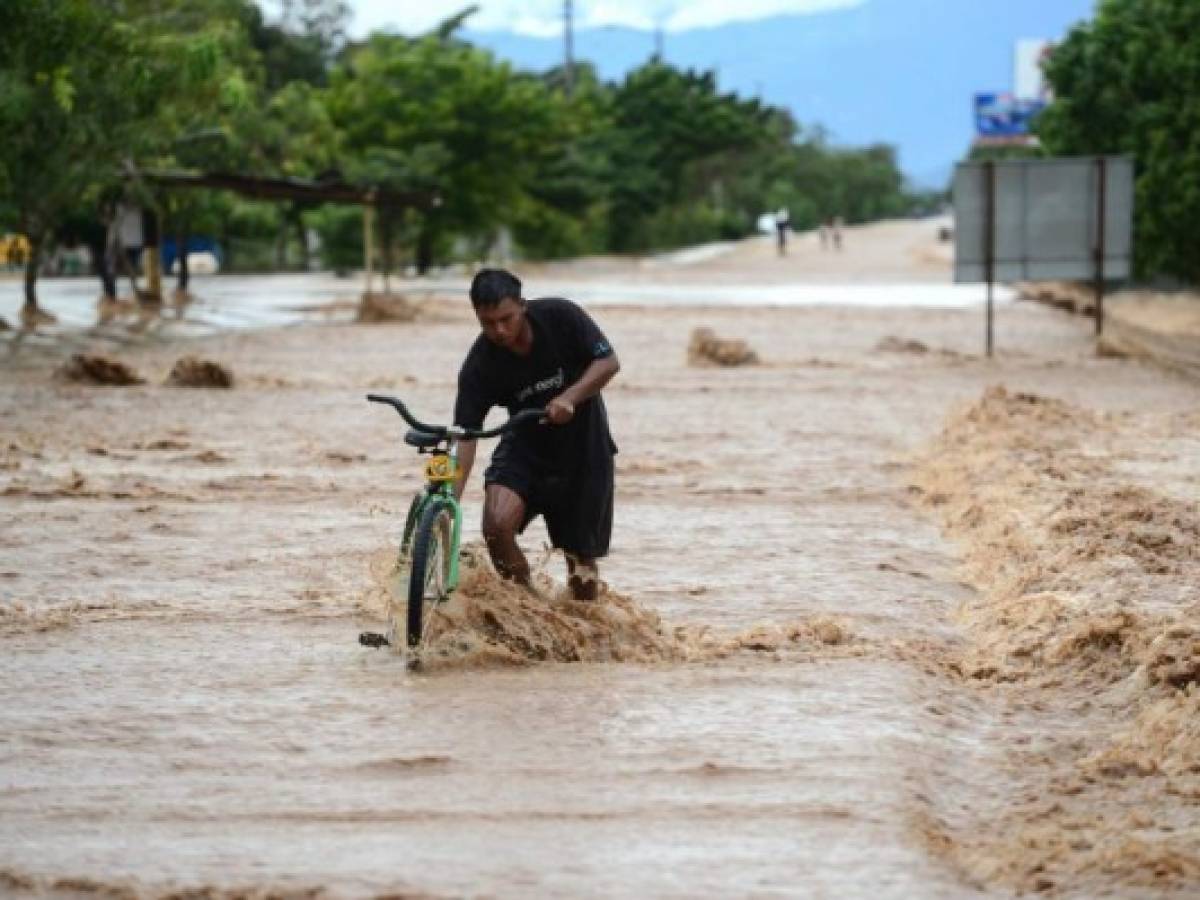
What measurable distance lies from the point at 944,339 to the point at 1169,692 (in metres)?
22.7

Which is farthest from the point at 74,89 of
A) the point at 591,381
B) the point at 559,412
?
the point at 559,412

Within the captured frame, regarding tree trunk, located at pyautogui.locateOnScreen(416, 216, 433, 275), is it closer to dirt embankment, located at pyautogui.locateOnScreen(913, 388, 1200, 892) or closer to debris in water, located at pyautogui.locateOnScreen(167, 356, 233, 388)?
debris in water, located at pyautogui.locateOnScreen(167, 356, 233, 388)

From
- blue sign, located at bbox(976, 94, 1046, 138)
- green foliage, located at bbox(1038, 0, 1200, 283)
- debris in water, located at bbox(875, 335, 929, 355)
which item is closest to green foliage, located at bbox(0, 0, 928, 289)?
blue sign, located at bbox(976, 94, 1046, 138)

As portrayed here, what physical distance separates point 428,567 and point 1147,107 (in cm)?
2812

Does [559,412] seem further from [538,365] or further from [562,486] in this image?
[562,486]

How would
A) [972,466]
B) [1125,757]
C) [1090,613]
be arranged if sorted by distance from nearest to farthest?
[1125,757]
[1090,613]
[972,466]

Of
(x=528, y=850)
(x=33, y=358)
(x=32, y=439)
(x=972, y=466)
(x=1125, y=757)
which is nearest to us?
(x=528, y=850)

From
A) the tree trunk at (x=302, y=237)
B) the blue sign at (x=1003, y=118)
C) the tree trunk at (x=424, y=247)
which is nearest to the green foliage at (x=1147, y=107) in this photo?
the tree trunk at (x=424, y=247)

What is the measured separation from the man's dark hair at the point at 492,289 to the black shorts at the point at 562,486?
0.74 metres

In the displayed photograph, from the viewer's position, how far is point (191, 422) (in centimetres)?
1945

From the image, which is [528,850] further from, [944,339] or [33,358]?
[944,339]

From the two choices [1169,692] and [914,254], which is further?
[914,254]

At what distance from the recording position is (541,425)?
8.72 metres

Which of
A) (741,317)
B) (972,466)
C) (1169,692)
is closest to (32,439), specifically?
(972,466)
